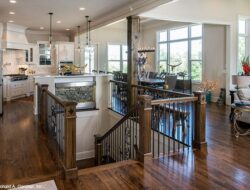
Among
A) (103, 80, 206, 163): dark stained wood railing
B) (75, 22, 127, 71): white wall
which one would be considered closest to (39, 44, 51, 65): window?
(75, 22, 127, 71): white wall

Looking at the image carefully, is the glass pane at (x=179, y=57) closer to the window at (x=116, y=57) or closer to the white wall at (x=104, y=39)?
the window at (x=116, y=57)

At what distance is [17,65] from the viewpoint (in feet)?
38.4

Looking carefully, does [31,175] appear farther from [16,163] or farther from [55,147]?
[55,147]

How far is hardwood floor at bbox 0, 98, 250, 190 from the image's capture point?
319 centimetres

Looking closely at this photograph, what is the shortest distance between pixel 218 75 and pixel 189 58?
185 cm

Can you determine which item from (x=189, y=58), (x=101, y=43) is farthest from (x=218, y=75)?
(x=101, y=43)

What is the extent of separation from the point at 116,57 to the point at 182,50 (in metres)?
3.77

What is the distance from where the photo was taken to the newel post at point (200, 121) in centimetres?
440

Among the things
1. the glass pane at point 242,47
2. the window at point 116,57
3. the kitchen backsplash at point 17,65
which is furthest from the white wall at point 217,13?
the kitchen backsplash at point 17,65

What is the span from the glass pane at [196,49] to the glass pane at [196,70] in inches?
8.4

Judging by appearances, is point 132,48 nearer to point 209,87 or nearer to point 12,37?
point 209,87

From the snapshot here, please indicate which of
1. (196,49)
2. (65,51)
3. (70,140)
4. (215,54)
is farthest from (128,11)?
(65,51)

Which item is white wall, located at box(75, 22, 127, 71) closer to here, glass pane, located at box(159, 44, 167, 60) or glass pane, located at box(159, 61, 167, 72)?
glass pane, located at box(159, 44, 167, 60)

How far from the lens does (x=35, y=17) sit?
8766mm
